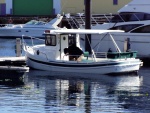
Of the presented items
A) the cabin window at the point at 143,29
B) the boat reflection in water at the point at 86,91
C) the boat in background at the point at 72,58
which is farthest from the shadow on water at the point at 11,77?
the cabin window at the point at 143,29

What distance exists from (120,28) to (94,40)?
177 centimetres

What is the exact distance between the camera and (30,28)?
7100 centimetres

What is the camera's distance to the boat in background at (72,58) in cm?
3316

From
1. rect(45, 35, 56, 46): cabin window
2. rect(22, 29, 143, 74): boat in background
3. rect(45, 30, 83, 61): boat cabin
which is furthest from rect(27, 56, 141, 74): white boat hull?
rect(45, 35, 56, 46): cabin window

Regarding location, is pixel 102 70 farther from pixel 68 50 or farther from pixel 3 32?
pixel 3 32

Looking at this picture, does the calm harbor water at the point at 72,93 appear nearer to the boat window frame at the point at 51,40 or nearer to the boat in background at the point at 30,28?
the boat window frame at the point at 51,40

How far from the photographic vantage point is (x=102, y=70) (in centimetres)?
3328

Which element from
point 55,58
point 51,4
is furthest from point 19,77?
point 51,4

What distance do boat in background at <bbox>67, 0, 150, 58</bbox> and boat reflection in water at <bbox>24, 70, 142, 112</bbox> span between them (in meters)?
6.85

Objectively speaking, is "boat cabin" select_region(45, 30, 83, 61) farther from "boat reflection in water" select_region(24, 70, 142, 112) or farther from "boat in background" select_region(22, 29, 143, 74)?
"boat reflection in water" select_region(24, 70, 142, 112)

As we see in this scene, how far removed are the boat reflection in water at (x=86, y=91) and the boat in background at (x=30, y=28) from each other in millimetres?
35862

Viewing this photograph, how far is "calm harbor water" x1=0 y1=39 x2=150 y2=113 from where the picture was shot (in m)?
24.1

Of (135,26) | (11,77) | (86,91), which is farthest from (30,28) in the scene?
(86,91)

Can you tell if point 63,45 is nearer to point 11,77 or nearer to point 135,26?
point 11,77
